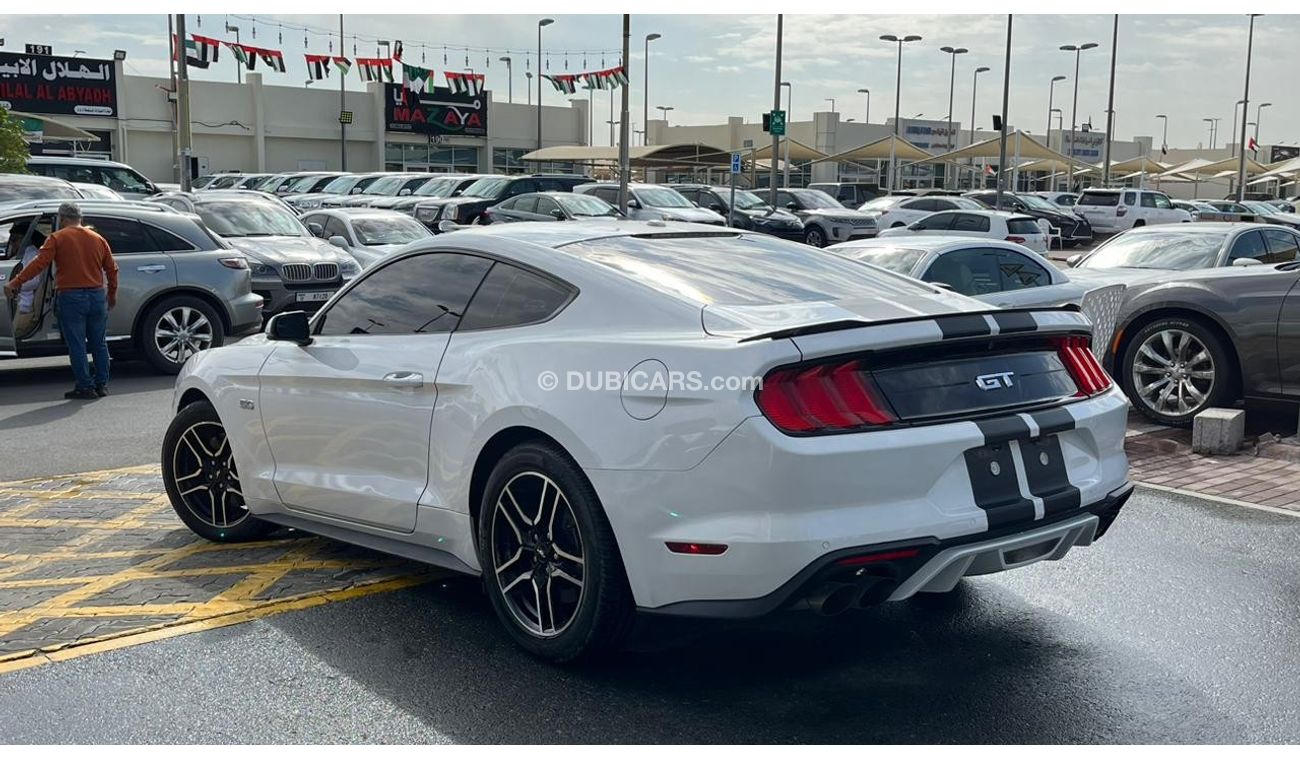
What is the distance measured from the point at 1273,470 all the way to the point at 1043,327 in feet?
13.7

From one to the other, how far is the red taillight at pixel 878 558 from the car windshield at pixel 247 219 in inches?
532

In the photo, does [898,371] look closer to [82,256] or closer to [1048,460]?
[1048,460]

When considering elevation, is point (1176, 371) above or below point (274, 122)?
below

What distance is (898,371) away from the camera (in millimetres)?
4043

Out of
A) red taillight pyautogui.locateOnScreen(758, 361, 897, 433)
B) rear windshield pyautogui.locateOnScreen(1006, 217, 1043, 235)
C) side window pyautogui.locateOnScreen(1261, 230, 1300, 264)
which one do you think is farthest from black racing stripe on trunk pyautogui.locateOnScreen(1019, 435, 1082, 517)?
rear windshield pyautogui.locateOnScreen(1006, 217, 1043, 235)

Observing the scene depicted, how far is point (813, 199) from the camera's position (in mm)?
35688

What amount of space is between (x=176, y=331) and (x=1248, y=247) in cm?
1020

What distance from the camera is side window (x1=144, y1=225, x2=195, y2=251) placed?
12.3m

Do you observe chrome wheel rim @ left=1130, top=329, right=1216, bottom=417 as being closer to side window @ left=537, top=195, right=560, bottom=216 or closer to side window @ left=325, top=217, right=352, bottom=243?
side window @ left=325, top=217, right=352, bottom=243

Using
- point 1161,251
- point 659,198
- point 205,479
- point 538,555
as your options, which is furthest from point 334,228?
point 538,555

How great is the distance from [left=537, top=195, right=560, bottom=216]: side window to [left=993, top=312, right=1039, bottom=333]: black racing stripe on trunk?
21587 mm

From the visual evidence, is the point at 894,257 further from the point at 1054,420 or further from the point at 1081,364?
the point at 1054,420

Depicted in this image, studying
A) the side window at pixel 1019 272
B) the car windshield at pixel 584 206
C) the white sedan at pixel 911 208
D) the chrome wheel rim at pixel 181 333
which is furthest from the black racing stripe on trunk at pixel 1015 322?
the white sedan at pixel 911 208

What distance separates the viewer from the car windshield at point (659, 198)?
98.5 feet
